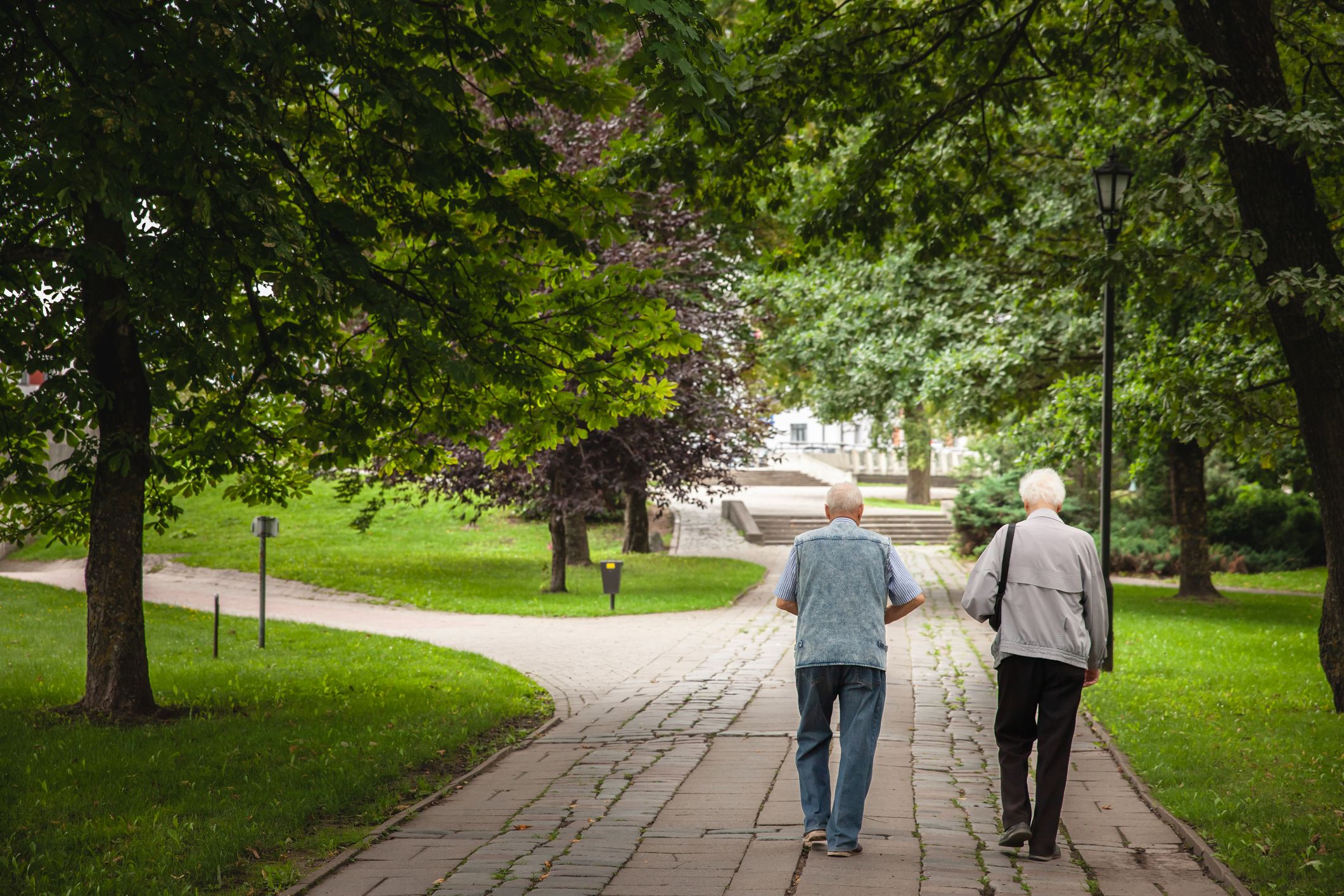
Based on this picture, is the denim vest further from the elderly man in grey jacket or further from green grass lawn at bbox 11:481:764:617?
green grass lawn at bbox 11:481:764:617

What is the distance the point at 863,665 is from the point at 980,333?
14.9 meters

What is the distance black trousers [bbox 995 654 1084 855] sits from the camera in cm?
549

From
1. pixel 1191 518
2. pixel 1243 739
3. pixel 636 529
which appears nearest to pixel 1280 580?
pixel 1191 518

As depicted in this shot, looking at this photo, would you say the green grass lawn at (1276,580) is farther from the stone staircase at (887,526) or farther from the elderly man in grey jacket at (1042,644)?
the elderly man in grey jacket at (1042,644)

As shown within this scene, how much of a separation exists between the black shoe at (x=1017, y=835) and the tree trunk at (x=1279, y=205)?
4.79 metres

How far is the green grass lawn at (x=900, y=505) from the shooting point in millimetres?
39422

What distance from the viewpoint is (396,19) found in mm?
7309

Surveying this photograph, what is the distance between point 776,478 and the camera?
52.2m

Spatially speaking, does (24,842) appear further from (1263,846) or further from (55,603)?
(55,603)

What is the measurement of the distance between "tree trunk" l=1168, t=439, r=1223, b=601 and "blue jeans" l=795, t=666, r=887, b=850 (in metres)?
15.9

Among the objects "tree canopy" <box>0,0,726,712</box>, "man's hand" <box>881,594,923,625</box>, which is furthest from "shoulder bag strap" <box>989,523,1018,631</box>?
"tree canopy" <box>0,0,726,712</box>

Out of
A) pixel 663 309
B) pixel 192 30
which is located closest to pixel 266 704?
pixel 663 309

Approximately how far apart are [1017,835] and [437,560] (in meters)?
21.0

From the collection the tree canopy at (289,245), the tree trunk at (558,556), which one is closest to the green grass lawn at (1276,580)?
the tree trunk at (558,556)
